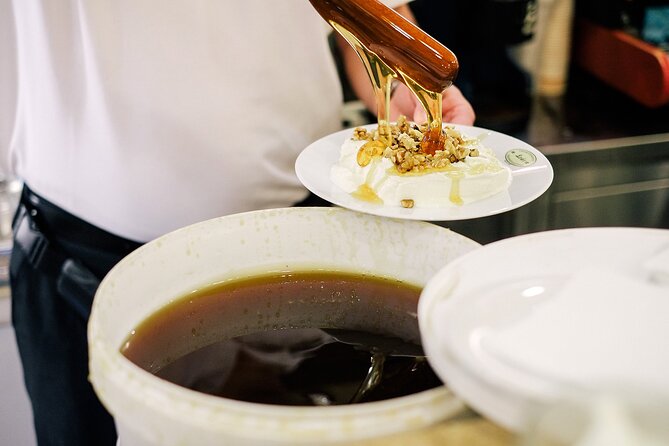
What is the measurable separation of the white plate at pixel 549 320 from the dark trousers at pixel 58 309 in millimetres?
878

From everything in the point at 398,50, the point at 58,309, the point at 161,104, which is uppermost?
the point at 398,50

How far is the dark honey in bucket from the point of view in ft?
2.46

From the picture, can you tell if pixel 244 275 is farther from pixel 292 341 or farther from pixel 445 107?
pixel 445 107

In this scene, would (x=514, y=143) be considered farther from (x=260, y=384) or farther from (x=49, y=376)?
(x=49, y=376)

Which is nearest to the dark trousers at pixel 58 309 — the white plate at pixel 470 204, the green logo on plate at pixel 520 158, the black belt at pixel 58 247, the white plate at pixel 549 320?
the black belt at pixel 58 247

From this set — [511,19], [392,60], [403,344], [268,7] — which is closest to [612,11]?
[511,19]

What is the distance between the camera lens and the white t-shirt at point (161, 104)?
1217 mm

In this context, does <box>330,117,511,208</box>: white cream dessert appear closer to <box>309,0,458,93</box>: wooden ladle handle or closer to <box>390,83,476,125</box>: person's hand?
<box>309,0,458,93</box>: wooden ladle handle

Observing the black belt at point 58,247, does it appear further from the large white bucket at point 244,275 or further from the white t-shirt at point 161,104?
the large white bucket at point 244,275

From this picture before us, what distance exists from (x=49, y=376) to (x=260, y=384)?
2.72 feet

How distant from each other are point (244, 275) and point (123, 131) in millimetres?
473

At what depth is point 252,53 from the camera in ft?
4.20

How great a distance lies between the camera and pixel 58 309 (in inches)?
53.7

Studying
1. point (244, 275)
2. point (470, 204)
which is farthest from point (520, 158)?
point (244, 275)
